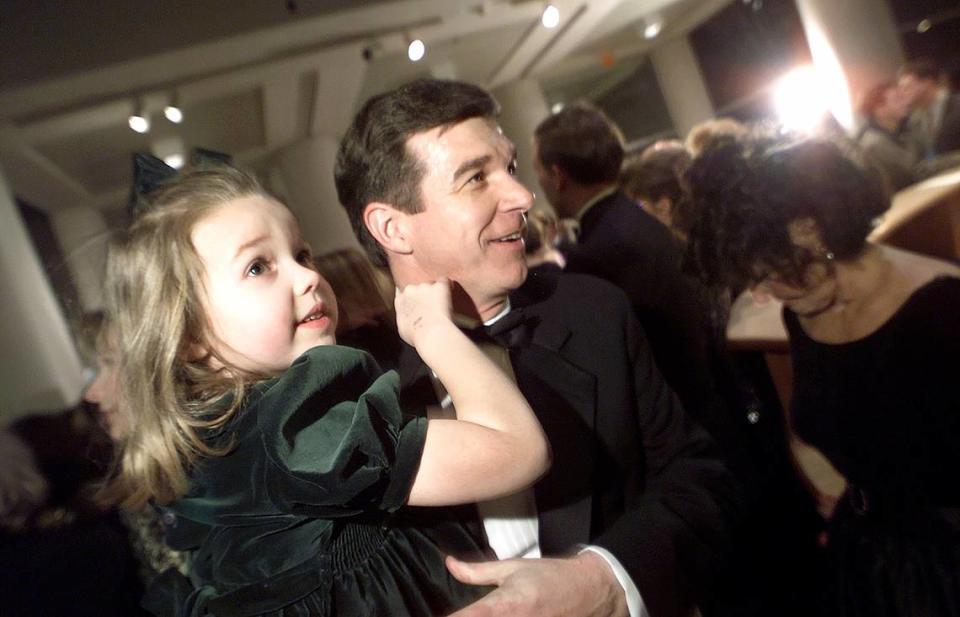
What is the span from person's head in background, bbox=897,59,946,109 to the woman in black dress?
39cm

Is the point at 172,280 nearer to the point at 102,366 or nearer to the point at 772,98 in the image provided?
the point at 102,366

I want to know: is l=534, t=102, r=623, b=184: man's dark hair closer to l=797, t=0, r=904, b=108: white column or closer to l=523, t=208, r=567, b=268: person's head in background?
l=523, t=208, r=567, b=268: person's head in background

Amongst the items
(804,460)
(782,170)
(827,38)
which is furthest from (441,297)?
(827,38)

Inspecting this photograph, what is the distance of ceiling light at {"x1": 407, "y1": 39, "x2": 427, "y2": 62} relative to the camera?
1109 millimetres

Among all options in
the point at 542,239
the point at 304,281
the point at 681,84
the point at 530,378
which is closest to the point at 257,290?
the point at 304,281

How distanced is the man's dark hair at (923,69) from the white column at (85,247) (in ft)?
5.33

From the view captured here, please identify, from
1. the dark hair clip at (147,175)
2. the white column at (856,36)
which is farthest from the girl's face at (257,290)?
the white column at (856,36)

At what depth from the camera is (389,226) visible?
32.9 inches

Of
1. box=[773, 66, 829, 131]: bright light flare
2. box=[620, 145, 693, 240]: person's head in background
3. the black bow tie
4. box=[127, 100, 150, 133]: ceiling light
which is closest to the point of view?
the black bow tie

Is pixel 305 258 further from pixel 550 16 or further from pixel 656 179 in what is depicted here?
pixel 656 179

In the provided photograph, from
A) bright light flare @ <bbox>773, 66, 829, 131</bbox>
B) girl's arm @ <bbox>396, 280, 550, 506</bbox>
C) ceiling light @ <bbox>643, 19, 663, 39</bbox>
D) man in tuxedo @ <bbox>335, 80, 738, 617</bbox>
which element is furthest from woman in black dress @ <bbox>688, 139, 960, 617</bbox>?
ceiling light @ <bbox>643, 19, 663, 39</bbox>

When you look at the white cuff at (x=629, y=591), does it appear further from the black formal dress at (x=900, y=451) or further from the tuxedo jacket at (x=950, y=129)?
the tuxedo jacket at (x=950, y=129)

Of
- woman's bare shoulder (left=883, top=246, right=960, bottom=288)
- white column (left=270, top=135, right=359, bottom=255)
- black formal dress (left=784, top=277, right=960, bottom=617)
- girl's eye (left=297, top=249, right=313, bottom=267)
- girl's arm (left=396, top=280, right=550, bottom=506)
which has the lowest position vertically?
black formal dress (left=784, top=277, right=960, bottom=617)

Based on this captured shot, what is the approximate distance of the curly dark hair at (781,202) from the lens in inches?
40.9
